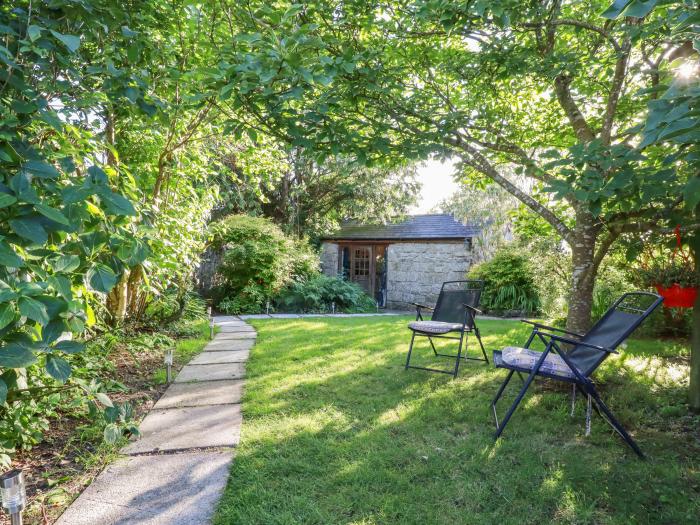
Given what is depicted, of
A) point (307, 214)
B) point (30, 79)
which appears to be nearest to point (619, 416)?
point (30, 79)

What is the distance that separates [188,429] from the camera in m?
2.58

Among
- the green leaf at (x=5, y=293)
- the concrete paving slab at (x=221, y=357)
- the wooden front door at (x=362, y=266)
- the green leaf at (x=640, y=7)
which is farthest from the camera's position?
the wooden front door at (x=362, y=266)

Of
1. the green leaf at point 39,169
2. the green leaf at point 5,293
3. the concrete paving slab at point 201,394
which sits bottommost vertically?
the concrete paving slab at point 201,394

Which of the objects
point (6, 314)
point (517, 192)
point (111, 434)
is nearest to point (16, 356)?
point (6, 314)

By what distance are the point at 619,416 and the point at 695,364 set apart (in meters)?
0.72

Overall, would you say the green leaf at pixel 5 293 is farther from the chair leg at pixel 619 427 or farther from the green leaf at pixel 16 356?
the chair leg at pixel 619 427

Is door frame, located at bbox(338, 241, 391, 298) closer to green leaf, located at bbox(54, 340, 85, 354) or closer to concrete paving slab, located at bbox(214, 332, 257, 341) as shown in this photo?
concrete paving slab, located at bbox(214, 332, 257, 341)

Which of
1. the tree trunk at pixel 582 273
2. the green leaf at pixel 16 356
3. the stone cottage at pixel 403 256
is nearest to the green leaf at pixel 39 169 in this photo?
the green leaf at pixel 16 356

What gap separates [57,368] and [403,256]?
10967 mm

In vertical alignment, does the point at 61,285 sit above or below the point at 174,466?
above

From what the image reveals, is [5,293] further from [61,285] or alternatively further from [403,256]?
[403,256]

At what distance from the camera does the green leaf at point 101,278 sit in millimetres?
1472

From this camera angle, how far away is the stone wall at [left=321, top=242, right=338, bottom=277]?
1327 centimetres

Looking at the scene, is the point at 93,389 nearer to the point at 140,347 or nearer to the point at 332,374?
the point at 332,374
